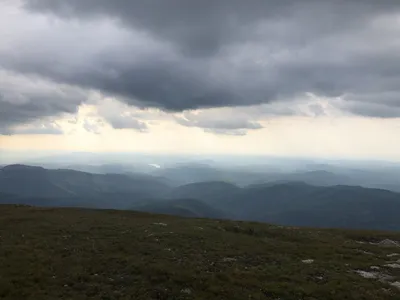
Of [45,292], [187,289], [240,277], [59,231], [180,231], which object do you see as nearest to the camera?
[45,292]

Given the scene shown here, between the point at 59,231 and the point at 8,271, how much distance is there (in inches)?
673

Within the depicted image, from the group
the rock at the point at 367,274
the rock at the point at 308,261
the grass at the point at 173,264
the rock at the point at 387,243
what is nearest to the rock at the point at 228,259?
the grass at the point at 173,264

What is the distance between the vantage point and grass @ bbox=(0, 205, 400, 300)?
25.2m

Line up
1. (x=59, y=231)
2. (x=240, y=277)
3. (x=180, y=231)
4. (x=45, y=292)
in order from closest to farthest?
(x=45, y=292), (x=240, y=277), (x=59, y=231), (x=180, y=231)

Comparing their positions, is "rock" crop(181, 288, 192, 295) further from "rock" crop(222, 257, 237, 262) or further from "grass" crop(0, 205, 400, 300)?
"rock" crop(222, 257, 237, 262)

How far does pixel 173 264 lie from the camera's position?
31281 mm

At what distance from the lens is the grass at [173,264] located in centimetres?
2525

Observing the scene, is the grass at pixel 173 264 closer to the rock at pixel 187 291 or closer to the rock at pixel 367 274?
the rock at pixel 187 291

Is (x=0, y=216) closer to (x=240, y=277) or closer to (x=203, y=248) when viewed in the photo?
(x=203, y=248)

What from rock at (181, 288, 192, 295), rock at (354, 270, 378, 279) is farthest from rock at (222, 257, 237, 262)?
rock at (354, 270, 378, 279)

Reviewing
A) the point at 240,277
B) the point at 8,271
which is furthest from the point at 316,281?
the point at 8,271

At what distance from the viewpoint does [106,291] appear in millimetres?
24547

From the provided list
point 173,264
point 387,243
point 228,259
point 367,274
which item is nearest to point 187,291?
point 173,264

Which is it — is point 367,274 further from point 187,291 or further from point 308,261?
point 187,291
